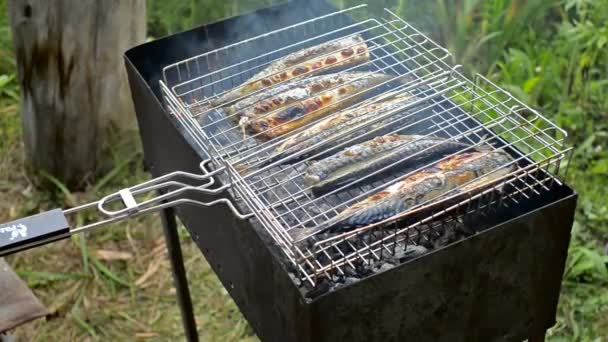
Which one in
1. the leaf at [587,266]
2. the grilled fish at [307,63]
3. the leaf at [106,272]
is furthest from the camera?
the leaf at [106,272]

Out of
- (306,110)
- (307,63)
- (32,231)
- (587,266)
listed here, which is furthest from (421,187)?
(587,266)

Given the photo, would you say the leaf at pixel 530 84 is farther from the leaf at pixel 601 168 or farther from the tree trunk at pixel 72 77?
the tree trunk at pixel 72 77

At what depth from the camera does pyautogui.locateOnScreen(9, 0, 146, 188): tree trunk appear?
3.27m

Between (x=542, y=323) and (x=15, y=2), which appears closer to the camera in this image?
(x=542, y=323)

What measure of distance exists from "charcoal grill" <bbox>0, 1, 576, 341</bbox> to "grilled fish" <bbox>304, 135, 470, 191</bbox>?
35mm

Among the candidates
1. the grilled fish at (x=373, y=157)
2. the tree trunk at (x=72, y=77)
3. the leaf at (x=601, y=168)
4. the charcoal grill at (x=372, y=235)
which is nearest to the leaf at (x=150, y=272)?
the tree trunk at (x=72, y=77)

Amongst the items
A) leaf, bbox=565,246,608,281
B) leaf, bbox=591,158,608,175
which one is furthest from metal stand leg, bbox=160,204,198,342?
leaf, bbox=591,158,608,175

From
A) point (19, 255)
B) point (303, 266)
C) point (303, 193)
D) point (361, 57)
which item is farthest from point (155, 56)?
point (19, 255)

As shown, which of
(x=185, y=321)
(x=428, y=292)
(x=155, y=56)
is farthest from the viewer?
(x=185, y=321)

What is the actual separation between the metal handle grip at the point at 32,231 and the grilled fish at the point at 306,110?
552 mm

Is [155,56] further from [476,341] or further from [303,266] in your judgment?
[476,341]

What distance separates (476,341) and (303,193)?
532 millimetres

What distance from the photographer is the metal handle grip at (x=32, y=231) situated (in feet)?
5.04

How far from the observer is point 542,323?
6.37 feet
